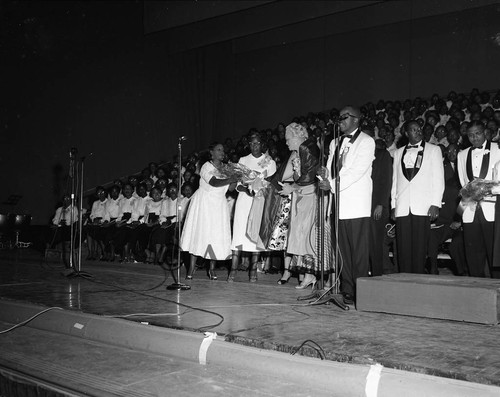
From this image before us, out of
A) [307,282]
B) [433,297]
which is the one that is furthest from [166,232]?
[433,297]

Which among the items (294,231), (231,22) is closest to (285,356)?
(294,231)

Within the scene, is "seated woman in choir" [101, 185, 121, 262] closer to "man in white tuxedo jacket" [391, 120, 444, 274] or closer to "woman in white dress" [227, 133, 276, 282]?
"woman in white dress" [227, 133, 276, 282]

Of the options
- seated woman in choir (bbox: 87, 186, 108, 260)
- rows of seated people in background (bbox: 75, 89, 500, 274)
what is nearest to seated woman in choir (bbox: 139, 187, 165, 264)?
rows of seated people in background (bbox: 75, 89, 500, 274)

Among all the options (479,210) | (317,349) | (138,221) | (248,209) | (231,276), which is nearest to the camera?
(317,349)

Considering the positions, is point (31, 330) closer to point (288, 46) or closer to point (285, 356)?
point (285, 356)

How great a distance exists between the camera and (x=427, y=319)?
3934 mm

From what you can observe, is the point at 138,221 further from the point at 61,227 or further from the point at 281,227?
the point at 281,227

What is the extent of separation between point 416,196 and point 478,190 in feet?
1.95

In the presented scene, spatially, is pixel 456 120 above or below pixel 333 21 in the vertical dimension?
below

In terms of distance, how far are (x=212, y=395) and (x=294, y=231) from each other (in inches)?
136

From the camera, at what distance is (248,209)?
6.60 meters

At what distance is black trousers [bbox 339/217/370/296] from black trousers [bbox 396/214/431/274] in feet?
2.11

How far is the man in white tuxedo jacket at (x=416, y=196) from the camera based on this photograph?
212 inches

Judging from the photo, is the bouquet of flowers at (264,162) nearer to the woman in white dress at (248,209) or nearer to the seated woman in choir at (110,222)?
the woman in white dress at (248,209)
